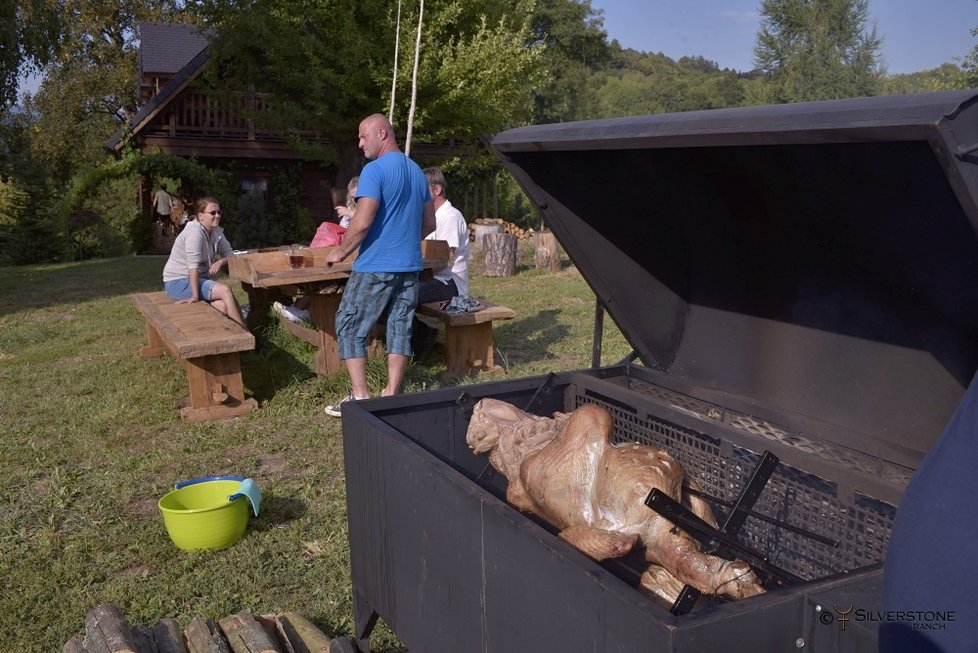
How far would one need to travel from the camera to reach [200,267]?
803cm

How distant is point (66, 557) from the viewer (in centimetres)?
408

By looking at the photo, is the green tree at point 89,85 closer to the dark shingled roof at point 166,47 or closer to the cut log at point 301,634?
the dark shingled roof at point 166,47

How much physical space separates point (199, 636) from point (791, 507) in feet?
6.48

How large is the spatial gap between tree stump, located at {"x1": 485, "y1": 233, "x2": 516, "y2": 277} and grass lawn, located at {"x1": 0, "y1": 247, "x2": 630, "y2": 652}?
496 cm

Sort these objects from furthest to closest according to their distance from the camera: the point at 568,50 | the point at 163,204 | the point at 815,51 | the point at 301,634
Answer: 1. the point at 815,51
2. the point at 568,50
3. the point at 163,204
4. the point at 301,634

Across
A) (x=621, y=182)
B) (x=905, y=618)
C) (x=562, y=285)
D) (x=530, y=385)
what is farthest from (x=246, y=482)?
(x=562, y=285)

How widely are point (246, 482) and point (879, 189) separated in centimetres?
319

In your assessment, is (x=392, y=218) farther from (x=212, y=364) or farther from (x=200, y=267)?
(x=200, y=267)

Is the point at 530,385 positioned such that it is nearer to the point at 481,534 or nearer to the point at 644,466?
the point at 644,466

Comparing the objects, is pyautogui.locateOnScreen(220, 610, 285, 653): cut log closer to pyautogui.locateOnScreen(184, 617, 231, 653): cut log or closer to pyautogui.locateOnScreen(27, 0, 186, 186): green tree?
pyautogui.locateOnScreen(184, 617, 231, 653): cut log

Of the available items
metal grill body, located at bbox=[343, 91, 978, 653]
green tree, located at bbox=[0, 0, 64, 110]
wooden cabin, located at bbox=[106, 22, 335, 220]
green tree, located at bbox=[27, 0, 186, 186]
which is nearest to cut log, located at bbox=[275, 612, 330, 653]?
metal grill body, located at bbox=[343, 91, 978, 653]

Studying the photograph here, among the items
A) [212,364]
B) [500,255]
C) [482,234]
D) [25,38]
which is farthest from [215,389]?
[25,38]

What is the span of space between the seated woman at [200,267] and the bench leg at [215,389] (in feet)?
4.52

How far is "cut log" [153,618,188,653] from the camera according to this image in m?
2.93
